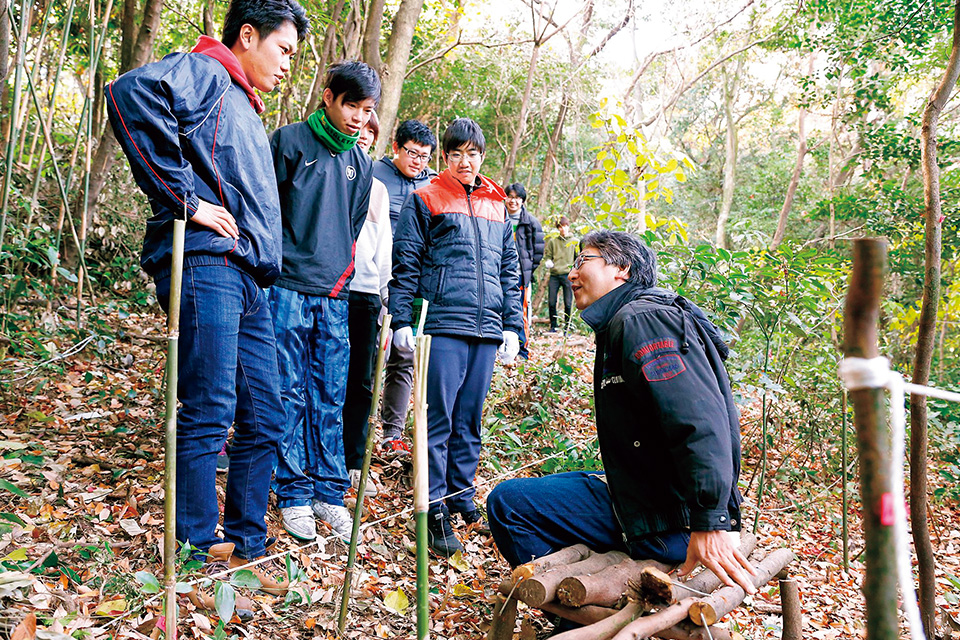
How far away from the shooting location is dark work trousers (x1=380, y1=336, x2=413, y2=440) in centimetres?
400

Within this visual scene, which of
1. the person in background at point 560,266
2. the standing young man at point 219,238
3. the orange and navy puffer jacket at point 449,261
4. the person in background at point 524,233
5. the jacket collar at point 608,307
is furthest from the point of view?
the person in background at point 560,266

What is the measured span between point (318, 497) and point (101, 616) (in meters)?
1.18

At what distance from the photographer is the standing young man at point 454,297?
3.20 metres

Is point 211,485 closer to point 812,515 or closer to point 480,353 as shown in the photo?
point 480,353

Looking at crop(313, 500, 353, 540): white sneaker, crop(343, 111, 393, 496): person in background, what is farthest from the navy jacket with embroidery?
crop(343, 111, 393, 496): person in background

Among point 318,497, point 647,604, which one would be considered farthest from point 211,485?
point 647,604

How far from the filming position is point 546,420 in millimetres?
4820

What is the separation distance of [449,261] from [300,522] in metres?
1.37

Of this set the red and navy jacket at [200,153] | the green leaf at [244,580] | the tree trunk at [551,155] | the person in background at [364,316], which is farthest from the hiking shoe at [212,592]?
the tree trunk at [551,155]

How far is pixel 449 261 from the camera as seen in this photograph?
3338mm

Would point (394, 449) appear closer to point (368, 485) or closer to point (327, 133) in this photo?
point (368, 485)

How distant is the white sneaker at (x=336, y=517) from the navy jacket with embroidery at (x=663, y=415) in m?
1.22

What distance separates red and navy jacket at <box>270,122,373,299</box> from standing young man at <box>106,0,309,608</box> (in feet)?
1.03

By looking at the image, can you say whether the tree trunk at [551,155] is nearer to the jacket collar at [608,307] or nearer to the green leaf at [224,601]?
the jacket collar at [608,307]
